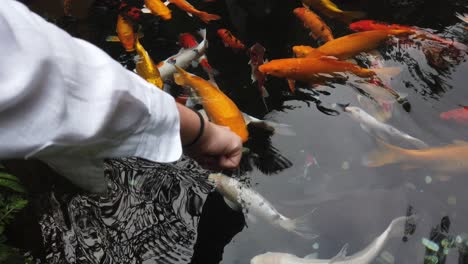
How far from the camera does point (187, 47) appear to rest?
10.2ft

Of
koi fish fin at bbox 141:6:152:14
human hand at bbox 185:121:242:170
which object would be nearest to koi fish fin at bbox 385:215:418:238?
human hand at bbox 185:121:242:170

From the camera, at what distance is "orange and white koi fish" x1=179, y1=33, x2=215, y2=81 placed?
2.97 metres

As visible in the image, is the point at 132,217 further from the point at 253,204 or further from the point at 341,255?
the point at 341,255

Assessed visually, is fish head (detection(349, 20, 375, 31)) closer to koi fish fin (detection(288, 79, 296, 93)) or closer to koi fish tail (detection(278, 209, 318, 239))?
koi fish fin (detection(288, 79, 296, 93))

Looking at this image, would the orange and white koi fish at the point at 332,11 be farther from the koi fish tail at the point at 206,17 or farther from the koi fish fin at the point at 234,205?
the koi fish fin at the point at 234,205

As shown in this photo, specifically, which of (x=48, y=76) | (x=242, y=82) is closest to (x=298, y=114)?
(x=242, y=82)

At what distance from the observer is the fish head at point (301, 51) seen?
287 centimetres

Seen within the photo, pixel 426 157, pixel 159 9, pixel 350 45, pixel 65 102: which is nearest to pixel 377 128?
pixel 426 157

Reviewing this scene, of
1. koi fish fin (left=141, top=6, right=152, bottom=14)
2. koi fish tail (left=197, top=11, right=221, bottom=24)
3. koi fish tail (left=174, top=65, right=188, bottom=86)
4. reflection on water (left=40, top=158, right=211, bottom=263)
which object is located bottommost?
reflection on water (left=40, top=158, right=211, bottom=263)

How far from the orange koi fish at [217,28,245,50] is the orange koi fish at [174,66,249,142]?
427 mm

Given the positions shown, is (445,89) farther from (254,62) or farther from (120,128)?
(120,128)

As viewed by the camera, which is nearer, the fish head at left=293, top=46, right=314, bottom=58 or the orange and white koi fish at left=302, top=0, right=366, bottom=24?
the fish head at left=293, top=46, right=314, bottom=58

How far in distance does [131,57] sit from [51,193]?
1078mm

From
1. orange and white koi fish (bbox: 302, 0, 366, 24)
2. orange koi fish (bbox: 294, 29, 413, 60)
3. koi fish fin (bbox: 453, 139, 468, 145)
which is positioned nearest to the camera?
koi fish fin (bbox: 453, 139, 468, 145)
